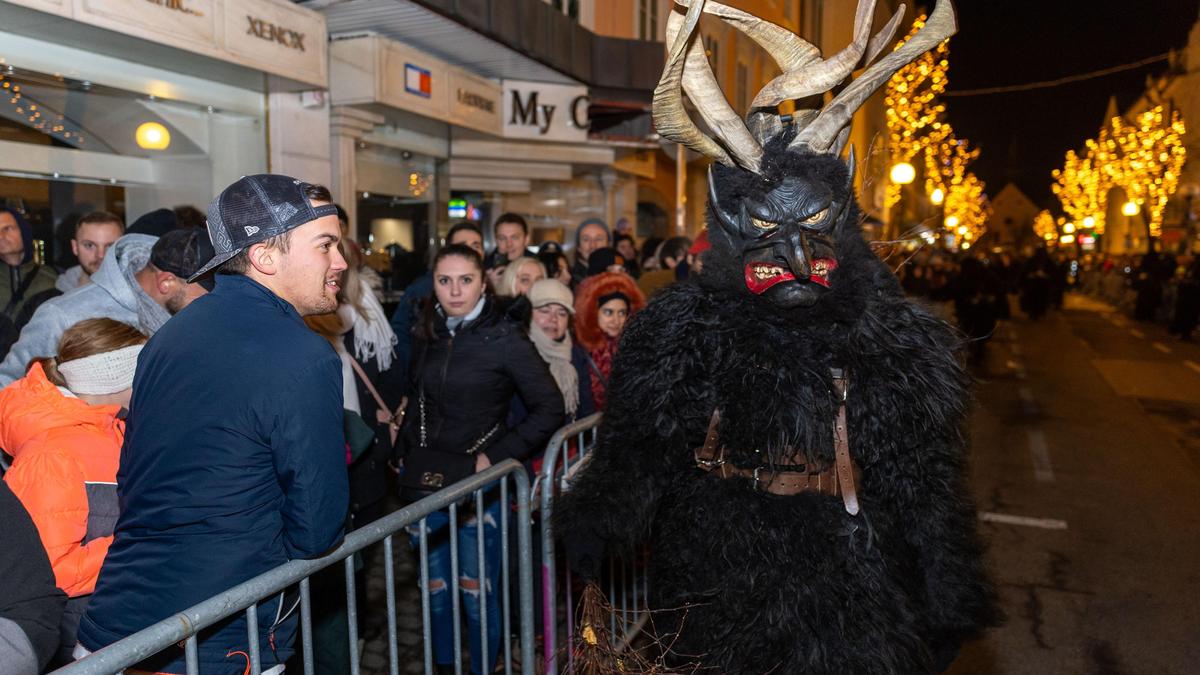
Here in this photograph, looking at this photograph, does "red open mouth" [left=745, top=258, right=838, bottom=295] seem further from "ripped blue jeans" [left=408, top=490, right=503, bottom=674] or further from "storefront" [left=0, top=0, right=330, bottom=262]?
"storefront" [left=0, top=0, right=330, bottom=262]

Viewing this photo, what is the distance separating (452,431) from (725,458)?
161cm

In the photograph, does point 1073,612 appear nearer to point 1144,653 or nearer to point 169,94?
point 1144,653

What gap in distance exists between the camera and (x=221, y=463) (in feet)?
6.34

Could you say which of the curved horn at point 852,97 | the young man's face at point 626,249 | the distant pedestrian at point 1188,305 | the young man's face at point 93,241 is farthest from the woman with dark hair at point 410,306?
the distant pedestrian at point 1188,305

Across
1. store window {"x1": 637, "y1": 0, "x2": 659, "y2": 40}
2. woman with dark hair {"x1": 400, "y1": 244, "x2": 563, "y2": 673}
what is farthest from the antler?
store window {"x1": 637, "y1": 0, "x2": 659, "y2": 40}

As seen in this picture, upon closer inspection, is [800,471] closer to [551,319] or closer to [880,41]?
[880,41]

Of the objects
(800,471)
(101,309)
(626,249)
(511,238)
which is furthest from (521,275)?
(626,249)

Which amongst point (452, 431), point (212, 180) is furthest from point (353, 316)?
point (212, 180)

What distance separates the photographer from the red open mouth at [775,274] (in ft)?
8.11

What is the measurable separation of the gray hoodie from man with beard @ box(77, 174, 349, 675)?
1.56 m

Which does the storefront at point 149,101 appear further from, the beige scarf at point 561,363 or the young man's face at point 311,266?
the young man's face at point 311,266

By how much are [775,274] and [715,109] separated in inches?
21.5

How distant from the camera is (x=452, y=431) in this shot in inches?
149

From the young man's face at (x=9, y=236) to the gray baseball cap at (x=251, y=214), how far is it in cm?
363
